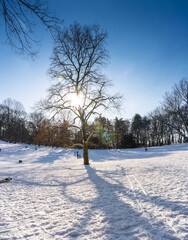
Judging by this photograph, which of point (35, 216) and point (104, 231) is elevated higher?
point (104, 231)

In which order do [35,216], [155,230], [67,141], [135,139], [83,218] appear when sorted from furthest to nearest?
[135,139] → [67,141] → [35,216] → [83,218] → [155,230]

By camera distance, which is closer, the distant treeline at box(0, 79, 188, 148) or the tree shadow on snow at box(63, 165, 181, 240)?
the tree shadow on snow at box(63, 165, 181, 240)

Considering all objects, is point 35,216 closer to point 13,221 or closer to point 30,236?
point 13,221

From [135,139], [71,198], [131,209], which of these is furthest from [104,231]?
[135,139]

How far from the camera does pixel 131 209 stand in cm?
269

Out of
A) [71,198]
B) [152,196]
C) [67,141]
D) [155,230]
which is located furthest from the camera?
[67,141]

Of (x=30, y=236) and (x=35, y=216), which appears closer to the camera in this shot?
(x=30, y=236)

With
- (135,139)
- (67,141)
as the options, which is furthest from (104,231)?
(135,139)

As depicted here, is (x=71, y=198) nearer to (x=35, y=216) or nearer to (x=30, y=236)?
(x=35, y=216)

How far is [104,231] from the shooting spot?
200 centimetres

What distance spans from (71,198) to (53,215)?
1006 millimetres

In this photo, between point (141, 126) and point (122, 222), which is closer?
point (122, 222)

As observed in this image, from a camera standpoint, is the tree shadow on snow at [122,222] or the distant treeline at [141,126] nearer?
the tree shadow on snow at [122,222]

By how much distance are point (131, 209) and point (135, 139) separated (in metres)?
52.8
